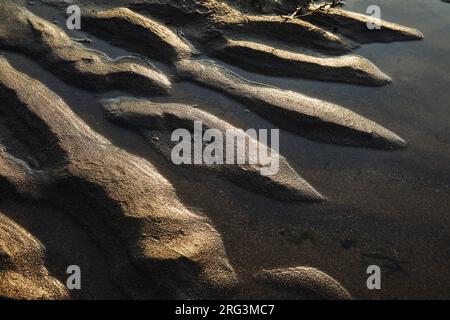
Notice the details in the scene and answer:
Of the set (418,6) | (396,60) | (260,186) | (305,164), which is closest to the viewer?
(260,186)

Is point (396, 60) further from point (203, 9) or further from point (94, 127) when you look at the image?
point (94, 127)

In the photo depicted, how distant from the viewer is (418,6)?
7.63 m

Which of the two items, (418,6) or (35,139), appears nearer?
(35,139)

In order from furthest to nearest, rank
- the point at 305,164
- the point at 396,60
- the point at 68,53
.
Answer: the point at 396,60 → the point at 68,53 → the point at 305,164

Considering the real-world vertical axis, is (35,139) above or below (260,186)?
above

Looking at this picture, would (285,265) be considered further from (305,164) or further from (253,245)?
(305,164)

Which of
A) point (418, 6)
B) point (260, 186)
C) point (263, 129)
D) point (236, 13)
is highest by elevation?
point (418, 6)

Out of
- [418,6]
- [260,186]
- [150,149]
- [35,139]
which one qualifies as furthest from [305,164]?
[418,6]

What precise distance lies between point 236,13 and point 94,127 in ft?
9.77

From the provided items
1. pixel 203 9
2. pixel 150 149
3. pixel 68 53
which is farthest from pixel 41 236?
pixel 203 9

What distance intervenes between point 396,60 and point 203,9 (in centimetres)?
284

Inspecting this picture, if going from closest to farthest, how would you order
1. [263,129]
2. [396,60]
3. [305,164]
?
[305,164] < [263,129] < [396,60]

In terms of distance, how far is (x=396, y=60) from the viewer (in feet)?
20.5

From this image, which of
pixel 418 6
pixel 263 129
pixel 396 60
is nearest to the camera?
pixel 263 129
